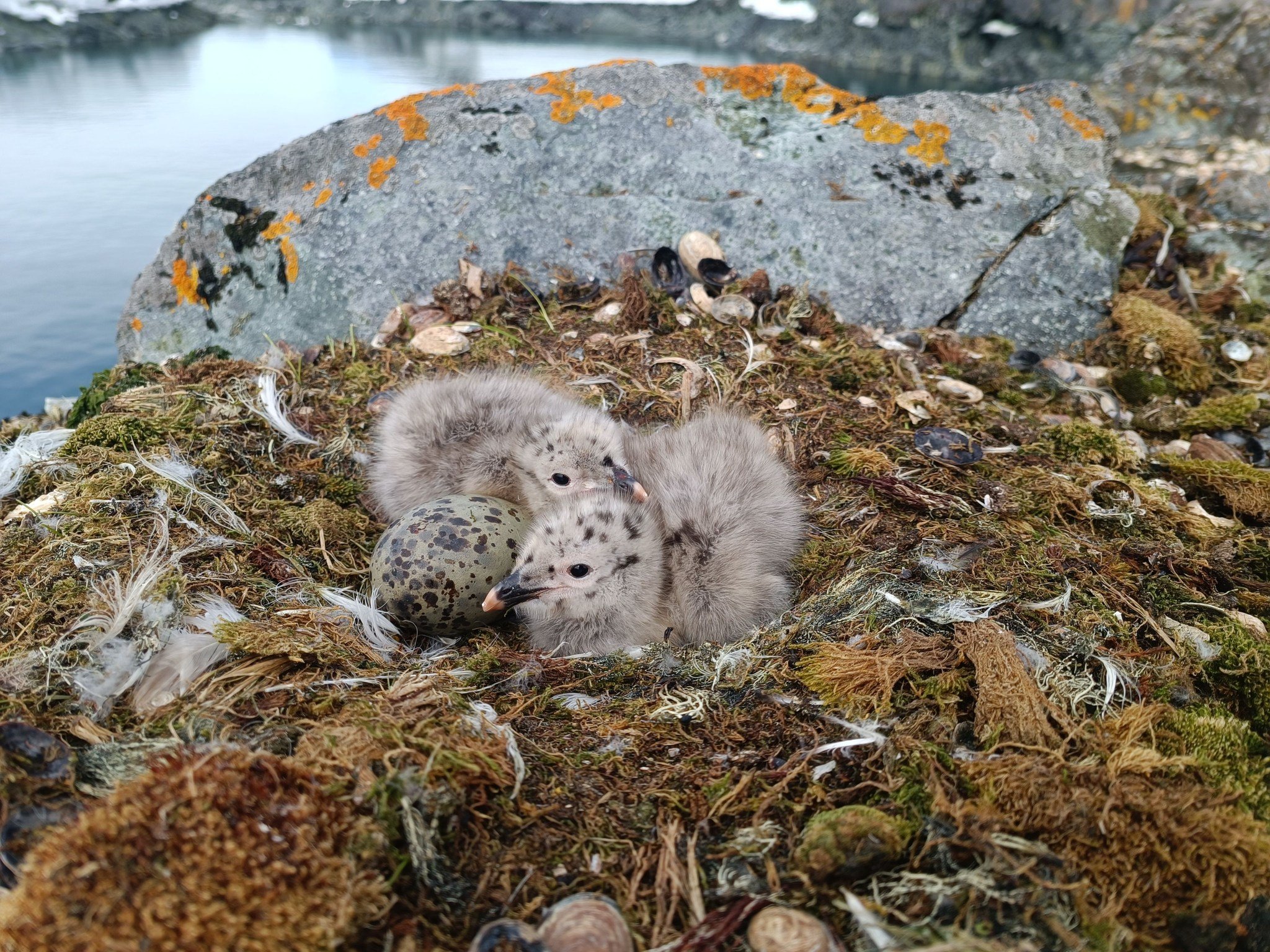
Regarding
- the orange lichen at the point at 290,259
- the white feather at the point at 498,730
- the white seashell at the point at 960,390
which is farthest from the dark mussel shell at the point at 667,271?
the white feather at the point at 498,730

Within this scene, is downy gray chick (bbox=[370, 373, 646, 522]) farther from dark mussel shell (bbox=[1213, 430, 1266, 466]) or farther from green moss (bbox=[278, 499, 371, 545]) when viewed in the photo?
dark mussel shell (bbox=[1213, 430, 1266, 466])

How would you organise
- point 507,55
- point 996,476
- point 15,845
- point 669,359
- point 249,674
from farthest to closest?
point 507,55
point 669,359
point 996,476
point 249,674
point 15,845

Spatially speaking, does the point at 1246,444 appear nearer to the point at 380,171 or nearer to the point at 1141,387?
the point at 1141,387

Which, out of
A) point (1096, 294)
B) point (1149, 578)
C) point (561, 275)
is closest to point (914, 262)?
point (1096, 294)

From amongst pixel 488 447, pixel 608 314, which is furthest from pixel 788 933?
pixel 608 314

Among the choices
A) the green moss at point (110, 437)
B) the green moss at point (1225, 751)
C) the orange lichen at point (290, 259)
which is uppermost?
the orange lichen at point (290, 259)

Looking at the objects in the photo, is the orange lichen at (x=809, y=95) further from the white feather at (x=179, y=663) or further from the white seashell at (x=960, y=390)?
the white feather at (x=179, y=663)

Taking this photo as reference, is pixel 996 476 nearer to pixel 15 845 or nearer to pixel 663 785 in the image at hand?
pixel 663 785
